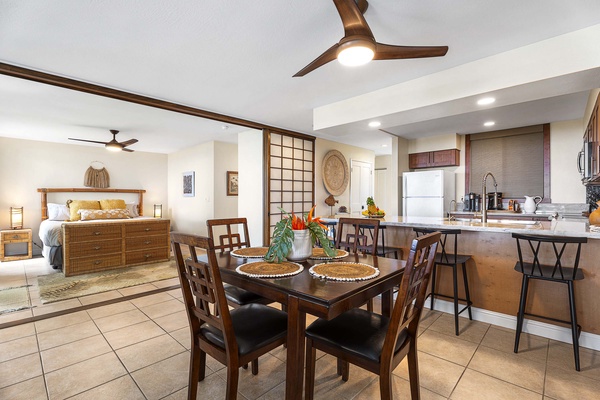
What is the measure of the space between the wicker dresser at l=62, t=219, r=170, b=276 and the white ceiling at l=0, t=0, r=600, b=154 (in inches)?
70.1

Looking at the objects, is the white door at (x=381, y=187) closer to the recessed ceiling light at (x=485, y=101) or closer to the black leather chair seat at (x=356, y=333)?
the recessed ceiling light at (x=485, y=101)

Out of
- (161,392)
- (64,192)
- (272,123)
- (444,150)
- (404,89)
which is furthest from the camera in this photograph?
(64,192)

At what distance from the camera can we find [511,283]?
264cm

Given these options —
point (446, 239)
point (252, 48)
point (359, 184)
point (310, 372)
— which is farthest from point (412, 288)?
point (359, 184)

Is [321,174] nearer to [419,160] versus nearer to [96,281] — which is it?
[419,160]

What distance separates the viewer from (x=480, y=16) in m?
1.92

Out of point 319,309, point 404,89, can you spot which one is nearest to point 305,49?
point 404,89

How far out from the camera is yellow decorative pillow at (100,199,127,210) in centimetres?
623

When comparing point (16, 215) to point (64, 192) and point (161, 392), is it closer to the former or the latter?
point (64, 192)

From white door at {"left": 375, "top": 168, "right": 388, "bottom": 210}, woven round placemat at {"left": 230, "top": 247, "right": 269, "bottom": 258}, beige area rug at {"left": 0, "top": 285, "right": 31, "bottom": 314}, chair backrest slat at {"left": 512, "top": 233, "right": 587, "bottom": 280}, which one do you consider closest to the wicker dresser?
beige area rug at {"left": 0, "top": 285, "right": 31, "bottom": 314}

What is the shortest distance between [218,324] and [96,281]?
3629 millimetres

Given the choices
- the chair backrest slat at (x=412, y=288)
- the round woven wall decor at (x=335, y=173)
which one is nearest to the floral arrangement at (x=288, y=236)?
the chair backrest slat at (x=412, y=288)

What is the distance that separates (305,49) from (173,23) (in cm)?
98

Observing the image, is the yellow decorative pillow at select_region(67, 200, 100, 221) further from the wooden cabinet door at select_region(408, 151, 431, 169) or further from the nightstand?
the wooden cabinet door at select_region(408, 151, 431, 169)
